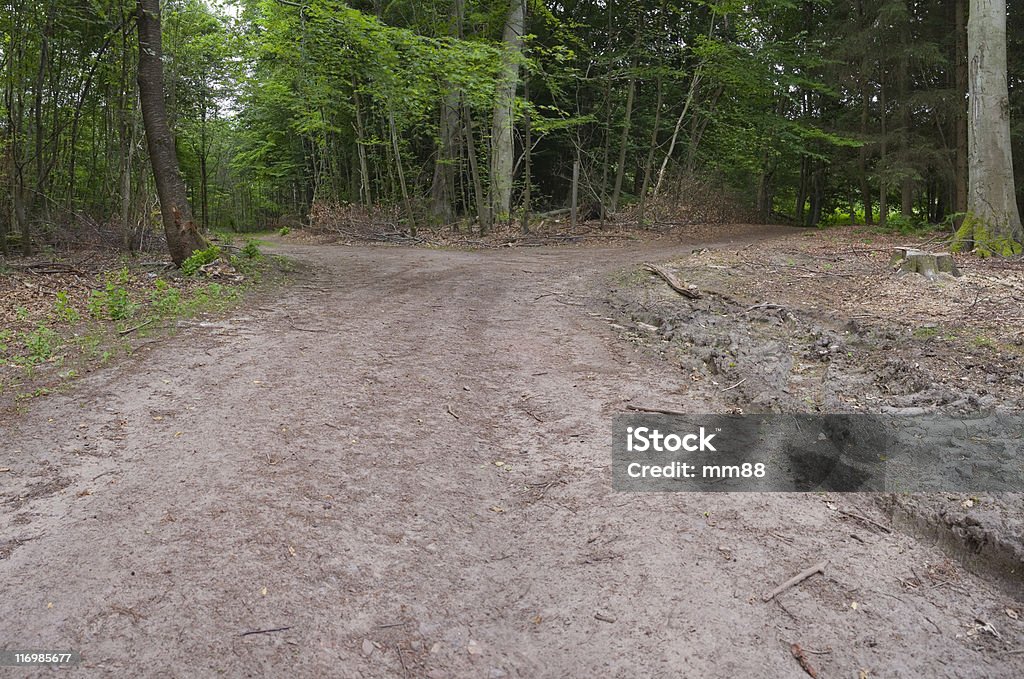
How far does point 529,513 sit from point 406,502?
673 mm

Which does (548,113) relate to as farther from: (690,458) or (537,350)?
(690,458)

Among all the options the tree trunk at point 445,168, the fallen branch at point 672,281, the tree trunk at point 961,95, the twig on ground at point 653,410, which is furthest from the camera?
the tree trunk at point 445,168

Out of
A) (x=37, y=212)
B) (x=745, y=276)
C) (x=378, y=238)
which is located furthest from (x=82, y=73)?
(x=745, y=276)

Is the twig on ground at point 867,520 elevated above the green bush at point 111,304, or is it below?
below

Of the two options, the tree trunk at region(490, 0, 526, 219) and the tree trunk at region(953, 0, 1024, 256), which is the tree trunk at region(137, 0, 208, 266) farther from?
the tree trunk at region(953, 0, 1024, 256)

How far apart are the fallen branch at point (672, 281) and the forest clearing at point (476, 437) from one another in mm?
65

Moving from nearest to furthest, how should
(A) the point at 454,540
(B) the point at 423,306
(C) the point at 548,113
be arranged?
(A) the point at 454,540, (B) the point at 423,306, (C) the point at 548,113

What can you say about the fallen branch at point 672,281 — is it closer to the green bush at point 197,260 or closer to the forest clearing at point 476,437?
the forest clearing at point 476,437

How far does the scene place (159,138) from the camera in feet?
29.5

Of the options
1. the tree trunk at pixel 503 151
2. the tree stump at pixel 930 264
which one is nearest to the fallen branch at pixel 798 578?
the tree stump at pixel 930 264

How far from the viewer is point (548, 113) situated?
20.6 m

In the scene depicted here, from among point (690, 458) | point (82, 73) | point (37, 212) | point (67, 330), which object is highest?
point (82, 73)

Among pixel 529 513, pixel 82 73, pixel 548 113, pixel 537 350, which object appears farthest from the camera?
pixel 548 113

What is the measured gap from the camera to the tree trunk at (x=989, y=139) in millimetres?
9922
